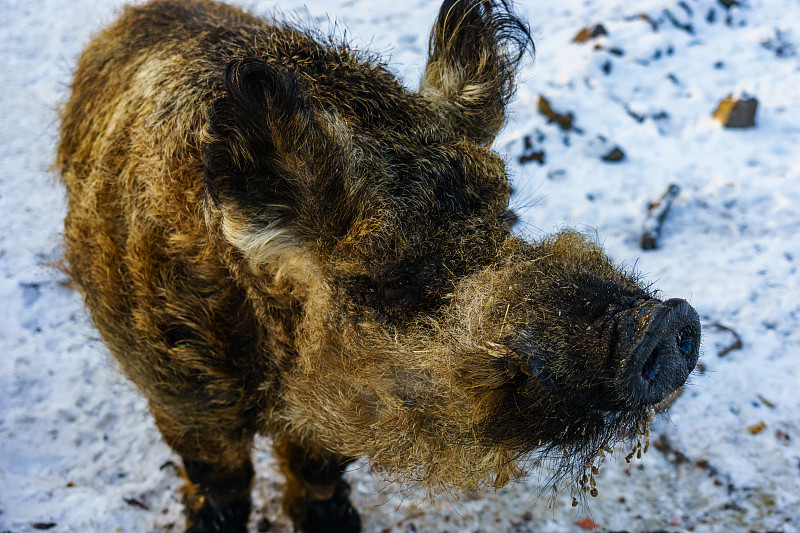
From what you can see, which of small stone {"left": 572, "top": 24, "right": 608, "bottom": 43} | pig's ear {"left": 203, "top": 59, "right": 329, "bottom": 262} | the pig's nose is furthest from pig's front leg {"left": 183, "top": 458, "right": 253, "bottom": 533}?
small stone {"left": 572, "top": 24, "right": 608, "bottom": 43}

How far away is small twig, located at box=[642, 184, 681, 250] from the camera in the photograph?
209 inches

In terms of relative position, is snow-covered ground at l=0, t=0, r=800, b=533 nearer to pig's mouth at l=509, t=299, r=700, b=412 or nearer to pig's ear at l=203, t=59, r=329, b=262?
pig's mouth at l=509, t=299, r=700, b=412

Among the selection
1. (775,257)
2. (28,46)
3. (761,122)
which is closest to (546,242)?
(775,257)

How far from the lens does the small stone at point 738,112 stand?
20.2 ft

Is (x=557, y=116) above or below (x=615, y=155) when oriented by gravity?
above

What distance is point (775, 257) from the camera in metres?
5.00

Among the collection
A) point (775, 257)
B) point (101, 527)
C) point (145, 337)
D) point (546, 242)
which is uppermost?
point (546, 242)

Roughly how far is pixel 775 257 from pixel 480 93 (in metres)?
3.94

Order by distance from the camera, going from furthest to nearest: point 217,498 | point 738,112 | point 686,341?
point 738,112 < point 217,498 < point 686,341

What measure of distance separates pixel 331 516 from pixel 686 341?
2.62 meters

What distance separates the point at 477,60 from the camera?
261cm

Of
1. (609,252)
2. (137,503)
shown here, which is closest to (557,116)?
(609,252)

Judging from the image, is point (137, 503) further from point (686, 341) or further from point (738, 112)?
point (738, 112)

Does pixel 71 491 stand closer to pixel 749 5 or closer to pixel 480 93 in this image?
pixel 480 93
